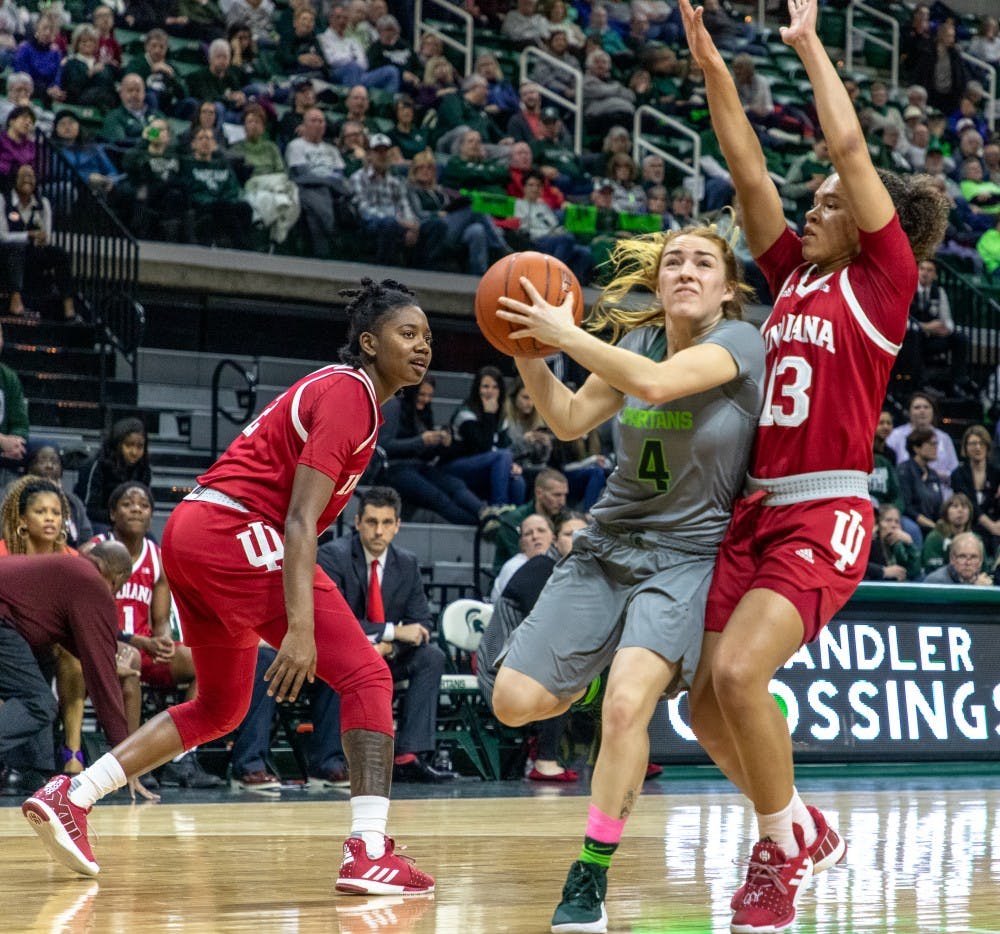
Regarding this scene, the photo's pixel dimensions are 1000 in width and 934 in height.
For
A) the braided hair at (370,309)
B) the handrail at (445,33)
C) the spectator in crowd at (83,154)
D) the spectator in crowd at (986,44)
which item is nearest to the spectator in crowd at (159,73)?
the spectator in crowd at (83,154)

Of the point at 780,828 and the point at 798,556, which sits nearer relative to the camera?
the point at 798,556

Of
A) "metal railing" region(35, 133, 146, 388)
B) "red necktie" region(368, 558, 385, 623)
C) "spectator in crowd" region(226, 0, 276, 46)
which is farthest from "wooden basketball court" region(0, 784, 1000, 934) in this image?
"spectator in crowd" region(226, 0, 276, 46)

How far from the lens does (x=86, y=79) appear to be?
13.8m

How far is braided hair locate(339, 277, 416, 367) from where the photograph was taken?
5.10 meters

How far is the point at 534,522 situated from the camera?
32.1 feet

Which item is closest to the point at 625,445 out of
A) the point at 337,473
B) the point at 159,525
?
the point at 337,473

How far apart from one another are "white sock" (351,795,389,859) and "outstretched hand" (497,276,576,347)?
1.42m

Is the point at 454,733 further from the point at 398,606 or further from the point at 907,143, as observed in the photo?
the point at 907,143

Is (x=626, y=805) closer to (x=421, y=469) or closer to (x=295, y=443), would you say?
(x=295, y=443)

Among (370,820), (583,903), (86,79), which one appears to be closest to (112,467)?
(86,79)

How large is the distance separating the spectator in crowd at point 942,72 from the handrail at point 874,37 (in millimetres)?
342

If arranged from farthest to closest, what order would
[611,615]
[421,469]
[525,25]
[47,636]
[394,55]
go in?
[525,25] → [394,55] → [421,469] → [47,636] → [611,615]

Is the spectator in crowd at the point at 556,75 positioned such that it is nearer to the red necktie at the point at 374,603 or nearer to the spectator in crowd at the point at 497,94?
the spectator in crowd at the point at 497,94

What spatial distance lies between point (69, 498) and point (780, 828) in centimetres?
620
